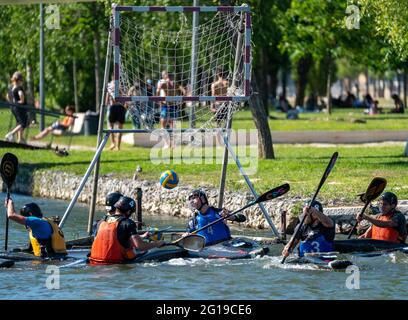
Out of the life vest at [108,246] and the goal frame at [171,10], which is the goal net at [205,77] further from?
the life vest at [108,246]

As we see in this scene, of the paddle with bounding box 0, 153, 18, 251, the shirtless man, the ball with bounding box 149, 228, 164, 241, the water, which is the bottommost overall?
the water

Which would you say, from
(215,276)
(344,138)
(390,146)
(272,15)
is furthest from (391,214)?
(272,15)

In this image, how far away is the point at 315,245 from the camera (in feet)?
56.9

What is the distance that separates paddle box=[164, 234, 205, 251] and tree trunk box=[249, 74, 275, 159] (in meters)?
8.78

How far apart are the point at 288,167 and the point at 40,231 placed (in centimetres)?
942

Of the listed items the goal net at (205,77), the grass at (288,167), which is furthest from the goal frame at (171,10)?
the grass at (288,167)

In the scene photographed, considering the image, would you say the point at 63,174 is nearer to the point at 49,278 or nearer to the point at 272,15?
the point at 49,278

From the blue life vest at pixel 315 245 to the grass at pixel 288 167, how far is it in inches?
160

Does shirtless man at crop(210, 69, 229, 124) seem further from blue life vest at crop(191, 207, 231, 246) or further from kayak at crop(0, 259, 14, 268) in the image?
kayak at crop(0, 259, 14, 268)

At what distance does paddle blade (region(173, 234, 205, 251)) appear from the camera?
58.8ft

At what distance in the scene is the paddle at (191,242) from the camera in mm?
17922

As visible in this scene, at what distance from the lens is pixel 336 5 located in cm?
4259

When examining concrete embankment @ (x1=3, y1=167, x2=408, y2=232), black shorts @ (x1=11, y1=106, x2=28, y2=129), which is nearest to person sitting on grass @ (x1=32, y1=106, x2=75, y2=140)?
black shorts @ (x1=11, y1=106, x2=28, y2=129)

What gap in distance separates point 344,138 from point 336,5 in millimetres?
9387
